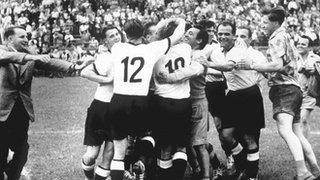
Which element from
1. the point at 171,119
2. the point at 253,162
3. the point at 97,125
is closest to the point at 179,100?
the point at 171,119

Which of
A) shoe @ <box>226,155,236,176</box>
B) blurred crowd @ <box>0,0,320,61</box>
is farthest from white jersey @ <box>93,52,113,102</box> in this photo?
blurred crowd @ <box>0,0,320,61</box>

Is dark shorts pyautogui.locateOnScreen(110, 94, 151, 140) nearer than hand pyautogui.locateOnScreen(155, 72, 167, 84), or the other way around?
dark shorts pyautogui.locateOnScreen(110, 94, 151, 140)

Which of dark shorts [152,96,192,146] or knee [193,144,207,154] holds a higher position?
dark shorts [152,96,192,146]

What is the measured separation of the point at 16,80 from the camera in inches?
275

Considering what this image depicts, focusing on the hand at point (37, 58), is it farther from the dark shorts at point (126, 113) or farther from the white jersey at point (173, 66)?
the white jersey at point (173, 66)

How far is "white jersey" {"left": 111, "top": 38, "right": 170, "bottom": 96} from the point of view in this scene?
6727 millimetres

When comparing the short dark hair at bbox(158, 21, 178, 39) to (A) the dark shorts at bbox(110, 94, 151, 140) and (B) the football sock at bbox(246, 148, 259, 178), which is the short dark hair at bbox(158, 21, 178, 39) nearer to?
(A) the dark shorts at bbox(110, 94, 151, 140)

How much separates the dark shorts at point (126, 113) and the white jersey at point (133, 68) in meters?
0.08

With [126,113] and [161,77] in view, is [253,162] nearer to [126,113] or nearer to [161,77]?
[161,77]

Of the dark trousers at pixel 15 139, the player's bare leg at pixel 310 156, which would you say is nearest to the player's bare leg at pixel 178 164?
the player's bare leg at pixel 310 156

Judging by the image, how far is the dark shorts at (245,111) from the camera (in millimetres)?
8008

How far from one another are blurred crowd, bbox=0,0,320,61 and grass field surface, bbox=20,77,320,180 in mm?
11959

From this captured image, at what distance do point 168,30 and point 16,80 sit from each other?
2240 millimetres

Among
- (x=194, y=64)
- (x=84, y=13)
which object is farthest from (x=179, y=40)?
(x=84, y=13)
